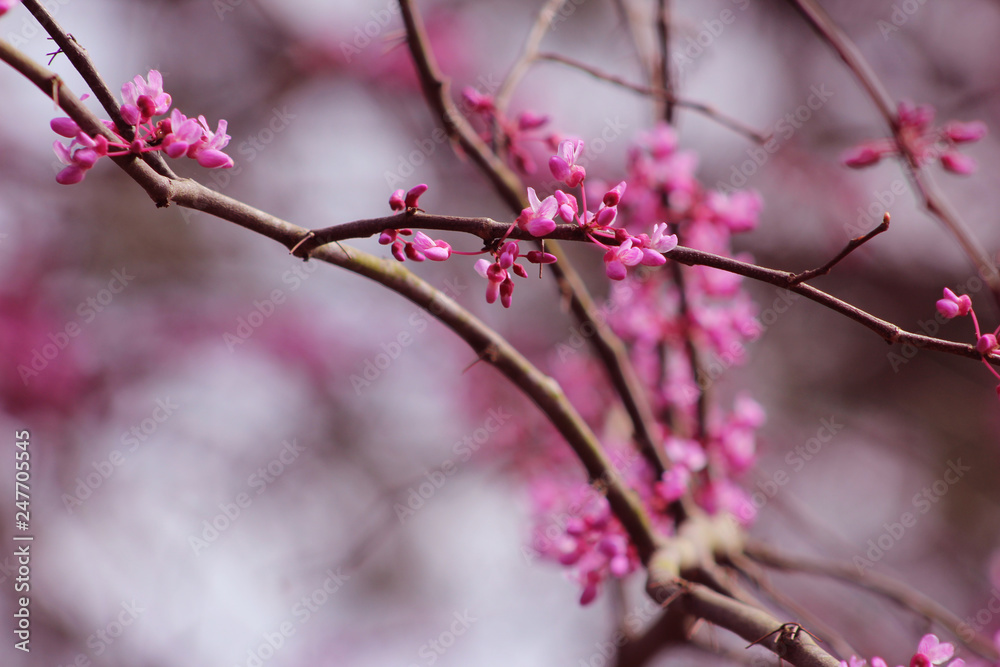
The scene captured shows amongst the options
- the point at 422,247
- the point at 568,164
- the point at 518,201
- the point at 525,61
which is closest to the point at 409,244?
the point at 422,247

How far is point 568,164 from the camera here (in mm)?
1187

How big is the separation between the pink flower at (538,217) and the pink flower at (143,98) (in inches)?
25.7

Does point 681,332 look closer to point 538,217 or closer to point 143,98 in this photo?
point 538,217

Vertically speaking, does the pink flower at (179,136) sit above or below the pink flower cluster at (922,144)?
below

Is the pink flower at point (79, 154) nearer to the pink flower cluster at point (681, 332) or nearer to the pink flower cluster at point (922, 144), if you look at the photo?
the pink flower cluster at point (681, 332)

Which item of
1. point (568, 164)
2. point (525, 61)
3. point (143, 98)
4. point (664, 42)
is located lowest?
point (568, 164)

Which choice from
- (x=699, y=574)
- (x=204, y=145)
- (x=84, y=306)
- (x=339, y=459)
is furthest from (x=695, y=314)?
(x=84, y=306)

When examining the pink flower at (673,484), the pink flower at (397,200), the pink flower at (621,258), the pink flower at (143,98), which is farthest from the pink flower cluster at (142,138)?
the pink flower at (673,484)

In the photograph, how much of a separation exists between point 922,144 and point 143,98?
2.29 m

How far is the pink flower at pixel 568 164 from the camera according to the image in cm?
117

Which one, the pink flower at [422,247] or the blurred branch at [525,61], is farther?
the blurred branch at [525,61]

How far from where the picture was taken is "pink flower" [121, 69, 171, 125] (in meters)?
1.07

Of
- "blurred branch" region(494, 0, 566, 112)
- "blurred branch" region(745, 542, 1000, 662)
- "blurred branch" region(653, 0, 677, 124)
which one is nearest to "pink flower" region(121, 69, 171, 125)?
"blurred branch" region(494, 0, 566, 112)

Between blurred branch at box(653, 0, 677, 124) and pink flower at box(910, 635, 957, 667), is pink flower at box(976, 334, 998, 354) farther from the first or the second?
blurred branch at box(653, 0, 677, 124)
